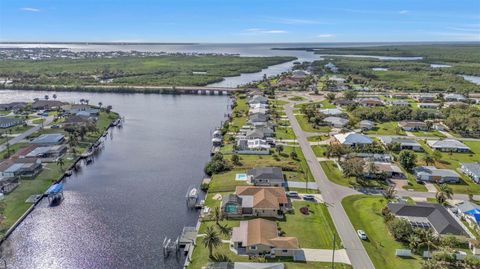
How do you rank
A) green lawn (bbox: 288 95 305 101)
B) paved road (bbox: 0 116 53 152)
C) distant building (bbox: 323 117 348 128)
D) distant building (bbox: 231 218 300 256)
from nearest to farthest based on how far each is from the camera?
1. distant building (bbox: 231 218 300 256)
2. paved road (bbox: 0 116 53 152)
3. distant building (bbox: 323 117 348 128)
4. green lawn (bbox: 288 95 305 101)

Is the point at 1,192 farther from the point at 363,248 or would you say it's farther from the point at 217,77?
the point at 217,77

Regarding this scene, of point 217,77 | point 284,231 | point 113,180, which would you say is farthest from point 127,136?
point 217,77

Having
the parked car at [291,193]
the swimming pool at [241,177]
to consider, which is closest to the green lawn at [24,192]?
the swimming pool at [241,177]

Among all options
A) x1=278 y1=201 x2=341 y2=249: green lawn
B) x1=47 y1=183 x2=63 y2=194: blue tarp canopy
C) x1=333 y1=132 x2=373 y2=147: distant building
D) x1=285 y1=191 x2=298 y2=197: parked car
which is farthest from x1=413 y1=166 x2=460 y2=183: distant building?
x1=47 y1=183 x2=63 y2=194: blue tarp canopy

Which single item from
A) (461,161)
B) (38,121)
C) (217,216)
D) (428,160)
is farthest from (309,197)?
(38,121)

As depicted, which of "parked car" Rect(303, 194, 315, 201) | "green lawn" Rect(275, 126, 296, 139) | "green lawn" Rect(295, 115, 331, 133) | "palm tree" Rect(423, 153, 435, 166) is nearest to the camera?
"parked car" Rect(303, 194, 315, 201)

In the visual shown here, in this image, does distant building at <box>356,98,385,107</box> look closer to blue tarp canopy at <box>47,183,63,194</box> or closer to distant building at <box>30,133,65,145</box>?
distant building at <box>30,133,65,145</box>

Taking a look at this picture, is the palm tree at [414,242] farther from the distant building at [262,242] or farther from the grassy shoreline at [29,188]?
the grassy shoreline at [29,188]

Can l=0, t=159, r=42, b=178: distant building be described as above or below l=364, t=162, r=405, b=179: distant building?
above
